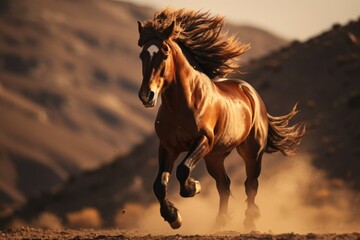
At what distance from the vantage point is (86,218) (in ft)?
126

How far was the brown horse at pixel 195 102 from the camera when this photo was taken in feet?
37.8

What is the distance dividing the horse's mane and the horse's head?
0.35 m

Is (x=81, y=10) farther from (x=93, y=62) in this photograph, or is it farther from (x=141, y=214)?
(x=141, y=214)

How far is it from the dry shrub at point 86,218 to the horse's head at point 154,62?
2511 centimetres

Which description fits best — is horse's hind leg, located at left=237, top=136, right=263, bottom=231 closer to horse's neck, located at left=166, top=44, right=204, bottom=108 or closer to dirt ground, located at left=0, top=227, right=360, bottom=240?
dirt ground, located at left=0, top=227, right=360, bottom=240

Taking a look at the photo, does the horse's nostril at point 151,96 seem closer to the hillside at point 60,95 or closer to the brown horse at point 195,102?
the brown horse at point 195,102

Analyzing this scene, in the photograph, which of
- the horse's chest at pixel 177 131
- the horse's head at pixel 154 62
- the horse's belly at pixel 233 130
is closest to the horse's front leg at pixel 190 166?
the horse's chest at pixel 177 131

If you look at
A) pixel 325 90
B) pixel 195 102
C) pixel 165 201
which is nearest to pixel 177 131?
pixel 195 102

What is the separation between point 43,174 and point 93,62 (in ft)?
180

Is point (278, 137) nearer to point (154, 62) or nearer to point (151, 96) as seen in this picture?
point (154, 62)

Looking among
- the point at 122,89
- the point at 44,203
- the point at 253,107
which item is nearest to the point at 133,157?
the point at 44,203

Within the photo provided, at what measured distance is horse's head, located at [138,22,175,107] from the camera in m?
11.1

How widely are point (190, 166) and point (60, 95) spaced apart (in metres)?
126

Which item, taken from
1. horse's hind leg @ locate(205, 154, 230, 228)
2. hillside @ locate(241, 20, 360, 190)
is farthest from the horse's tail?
hillside @ locate(241, 20, 360, 190)
